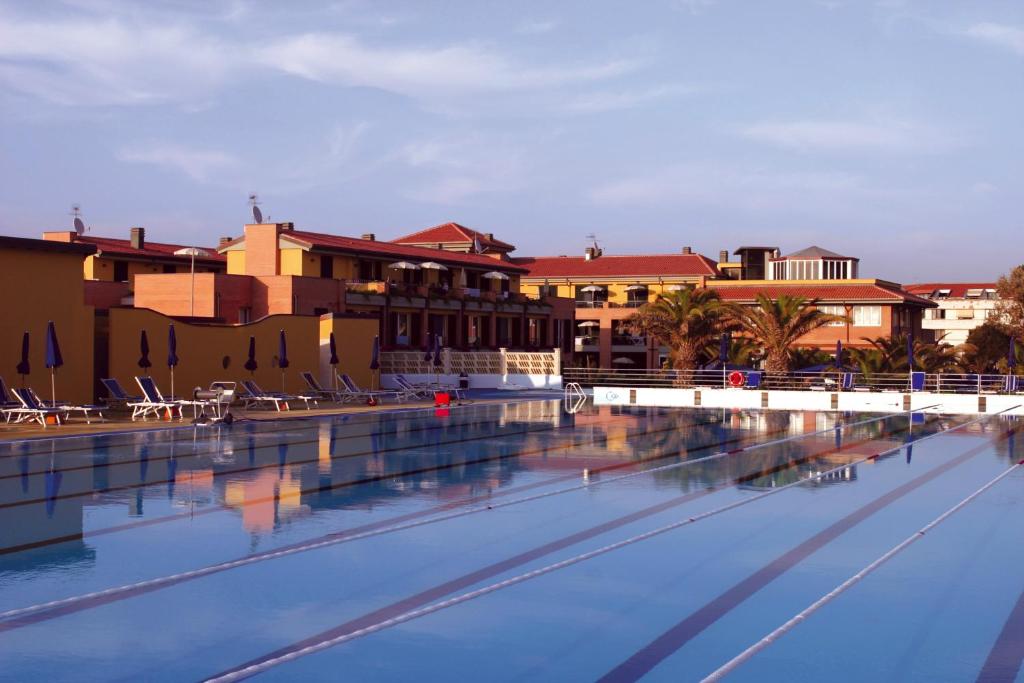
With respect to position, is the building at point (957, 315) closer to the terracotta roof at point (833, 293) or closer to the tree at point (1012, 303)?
the terracotta roof at point (833, 293)

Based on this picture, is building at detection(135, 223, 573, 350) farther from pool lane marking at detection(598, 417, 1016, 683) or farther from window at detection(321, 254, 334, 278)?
pool lane marking at detection(598, 417, 1016, 683)

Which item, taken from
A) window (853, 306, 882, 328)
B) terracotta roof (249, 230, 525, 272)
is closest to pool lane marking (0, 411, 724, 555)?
terracotta roof (249, 230, 525, 272)

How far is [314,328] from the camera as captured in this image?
130 feet

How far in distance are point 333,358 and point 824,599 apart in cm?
3083

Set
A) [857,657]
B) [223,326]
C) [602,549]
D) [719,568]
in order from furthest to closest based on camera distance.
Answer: [223,326], [602,549], [719,568], [857,657]

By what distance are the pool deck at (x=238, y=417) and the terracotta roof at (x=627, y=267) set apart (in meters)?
34.4

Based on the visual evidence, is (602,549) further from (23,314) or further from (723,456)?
(23,314)

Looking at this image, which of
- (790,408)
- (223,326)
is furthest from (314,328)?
(790,408)

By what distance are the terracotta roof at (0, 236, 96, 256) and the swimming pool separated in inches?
271

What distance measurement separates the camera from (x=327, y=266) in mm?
53031

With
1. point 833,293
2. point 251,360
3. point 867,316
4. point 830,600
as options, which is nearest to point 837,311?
point 833,293

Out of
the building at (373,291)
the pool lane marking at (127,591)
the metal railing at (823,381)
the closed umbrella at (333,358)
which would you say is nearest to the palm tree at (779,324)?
the metal railing at (823,381)

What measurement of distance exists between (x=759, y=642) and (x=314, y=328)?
32203mm

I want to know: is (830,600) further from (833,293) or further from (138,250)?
(833,293)
